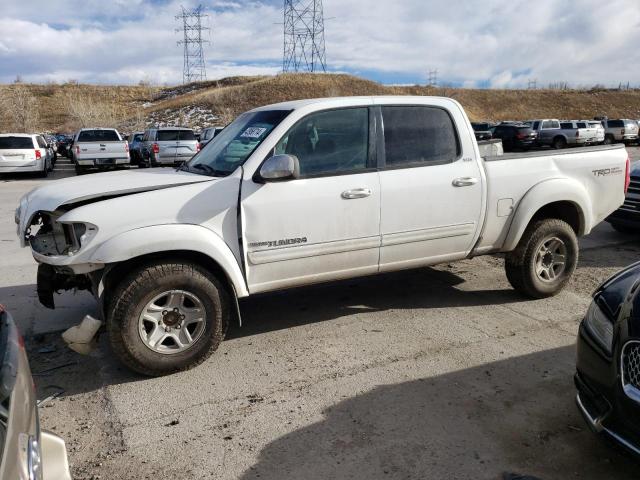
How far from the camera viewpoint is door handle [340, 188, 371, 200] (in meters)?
4.26

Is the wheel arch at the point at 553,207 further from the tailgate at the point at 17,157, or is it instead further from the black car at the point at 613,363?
the tailgate at the point at 17,157

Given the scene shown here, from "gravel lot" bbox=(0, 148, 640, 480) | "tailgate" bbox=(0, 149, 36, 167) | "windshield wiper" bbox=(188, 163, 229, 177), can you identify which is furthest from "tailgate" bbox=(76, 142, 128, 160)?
"windshield wiper" bbox=(188, 163, 229, 177)

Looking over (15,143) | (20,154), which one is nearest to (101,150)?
(20,154)

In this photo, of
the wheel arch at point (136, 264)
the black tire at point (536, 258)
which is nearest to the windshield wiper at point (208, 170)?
the wheel arch at point (136, 264)

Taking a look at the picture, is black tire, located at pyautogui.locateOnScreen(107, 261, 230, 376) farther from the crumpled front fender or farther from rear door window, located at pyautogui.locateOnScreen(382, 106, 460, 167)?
rear door window, located at pyautogui.locateOnScreen(382, 106, 460, 167)

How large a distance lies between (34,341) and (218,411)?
2.08 m

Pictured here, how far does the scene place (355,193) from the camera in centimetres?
429

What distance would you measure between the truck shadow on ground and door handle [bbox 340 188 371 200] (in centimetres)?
145

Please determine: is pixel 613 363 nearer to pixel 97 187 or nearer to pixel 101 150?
pixel 97 187

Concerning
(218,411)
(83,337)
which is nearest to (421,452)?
(218,411)

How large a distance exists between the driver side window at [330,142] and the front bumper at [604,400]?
2180 millimetres

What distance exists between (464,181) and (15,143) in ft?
61.7

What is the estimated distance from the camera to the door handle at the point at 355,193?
4258 mm

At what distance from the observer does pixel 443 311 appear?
17.0 ft
